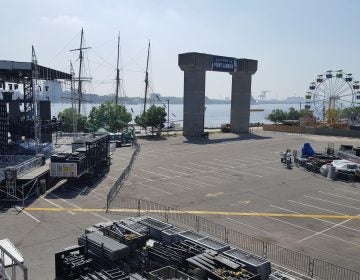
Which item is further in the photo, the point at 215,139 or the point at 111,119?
the point at 111,119

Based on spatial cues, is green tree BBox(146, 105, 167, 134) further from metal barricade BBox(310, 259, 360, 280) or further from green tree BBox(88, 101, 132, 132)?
metal barricade BBox(310, 259, 360, 280)

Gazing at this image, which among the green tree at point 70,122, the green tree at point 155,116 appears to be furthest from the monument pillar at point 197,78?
the green tree at point 70,122

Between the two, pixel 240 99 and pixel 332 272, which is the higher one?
pixel 240 99

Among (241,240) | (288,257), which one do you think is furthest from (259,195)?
(288,257)

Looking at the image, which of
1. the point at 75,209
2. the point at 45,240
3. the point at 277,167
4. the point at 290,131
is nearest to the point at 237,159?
the point at 277,167

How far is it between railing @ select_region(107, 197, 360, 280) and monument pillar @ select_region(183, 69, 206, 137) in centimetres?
4571

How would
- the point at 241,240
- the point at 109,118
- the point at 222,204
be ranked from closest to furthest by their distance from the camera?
the point at 241,240
the point at 222,204
the point at 109,118

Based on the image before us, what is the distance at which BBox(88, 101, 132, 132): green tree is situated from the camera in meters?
77.9

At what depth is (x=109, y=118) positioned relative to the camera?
78250 mm

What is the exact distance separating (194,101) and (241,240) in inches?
2197

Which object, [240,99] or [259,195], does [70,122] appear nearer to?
[240,99]

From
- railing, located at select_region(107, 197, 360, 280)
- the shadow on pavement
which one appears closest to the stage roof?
railing, located at select_region(107, 197, 360, 280)

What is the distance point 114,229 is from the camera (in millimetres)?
19844

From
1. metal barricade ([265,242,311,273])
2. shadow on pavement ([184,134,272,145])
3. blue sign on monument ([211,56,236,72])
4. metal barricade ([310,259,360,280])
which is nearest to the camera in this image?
metal barricade ([310,259,360,280])
